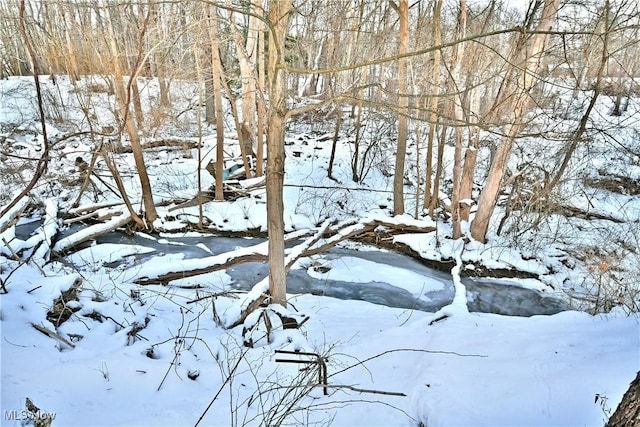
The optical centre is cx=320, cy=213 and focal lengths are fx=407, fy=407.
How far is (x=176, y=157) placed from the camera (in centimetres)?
1422

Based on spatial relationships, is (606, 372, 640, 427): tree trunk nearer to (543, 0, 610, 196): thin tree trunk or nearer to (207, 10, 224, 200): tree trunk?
(543, 0, 610, 196): thin tree trunk

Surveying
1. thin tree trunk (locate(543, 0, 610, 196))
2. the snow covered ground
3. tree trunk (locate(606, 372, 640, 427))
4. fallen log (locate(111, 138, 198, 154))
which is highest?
thin tree trunk (locate(543, 0, 610, 196))

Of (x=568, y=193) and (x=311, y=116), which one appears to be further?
(x=311, y=116)

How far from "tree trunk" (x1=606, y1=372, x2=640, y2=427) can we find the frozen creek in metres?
5.19

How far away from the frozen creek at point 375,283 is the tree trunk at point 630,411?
5.19 meters

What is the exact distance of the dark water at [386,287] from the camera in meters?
7.68

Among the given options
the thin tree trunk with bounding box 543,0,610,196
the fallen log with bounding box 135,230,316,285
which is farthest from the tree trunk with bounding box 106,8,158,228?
the thin tree trunk with bounding box 543,0,610,196

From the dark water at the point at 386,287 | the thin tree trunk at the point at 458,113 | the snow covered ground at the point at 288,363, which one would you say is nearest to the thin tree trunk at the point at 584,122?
the thin tree trunk at the point at 458,113

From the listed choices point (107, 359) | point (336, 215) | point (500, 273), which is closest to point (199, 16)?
point (336, 215)

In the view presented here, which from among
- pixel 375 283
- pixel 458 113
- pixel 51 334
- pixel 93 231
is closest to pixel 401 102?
pixel 458 113

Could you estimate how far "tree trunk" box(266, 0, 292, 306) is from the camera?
4.32m

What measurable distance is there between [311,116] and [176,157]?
7248 mm

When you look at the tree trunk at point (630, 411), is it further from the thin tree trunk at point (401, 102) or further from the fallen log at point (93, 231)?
the fallen log at point (93, 231)

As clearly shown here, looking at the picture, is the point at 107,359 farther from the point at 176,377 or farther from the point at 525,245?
the point at 525,245
